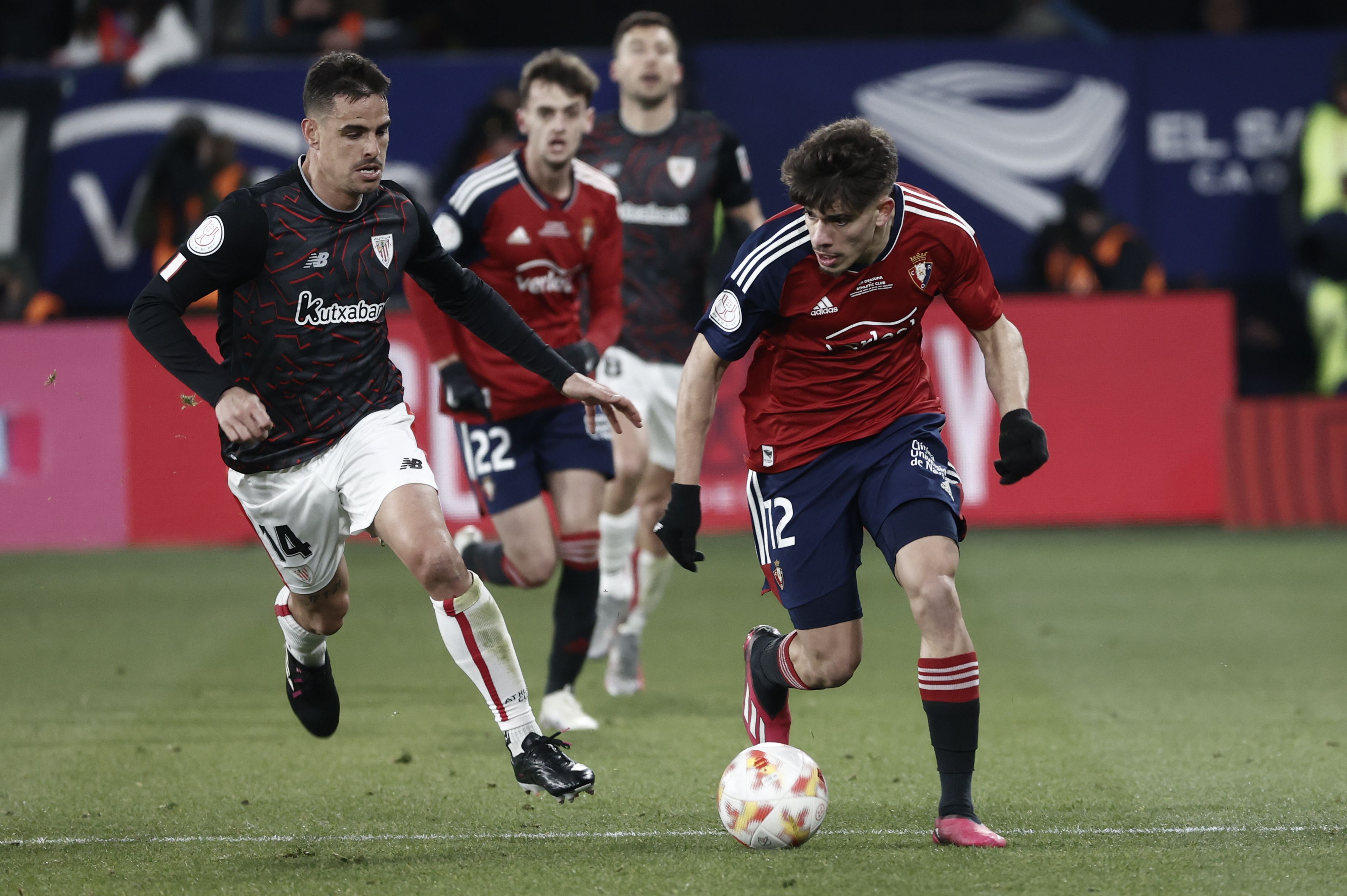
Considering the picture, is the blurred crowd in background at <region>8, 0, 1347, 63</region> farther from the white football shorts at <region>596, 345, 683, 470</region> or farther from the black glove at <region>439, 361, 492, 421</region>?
the black glove at <region>439, 361, 492, 421</region>

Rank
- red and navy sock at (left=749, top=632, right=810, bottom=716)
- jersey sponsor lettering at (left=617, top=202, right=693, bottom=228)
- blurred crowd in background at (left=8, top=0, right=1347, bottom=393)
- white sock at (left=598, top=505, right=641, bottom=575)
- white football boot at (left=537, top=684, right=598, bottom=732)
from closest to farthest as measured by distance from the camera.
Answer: red and navy sock at (left=749, top=632, right=810, bottom=716)
white football boot at (left=537, top=684, right=598, bottom=732)
white sock at (left=598, top=505, right=641, bottom=575)
jersey sponsor lettering at (left=617, top=202, right=693, bottom=228)
blurred crowd in background at (left=8, top=0, right=1347, bottom=393)

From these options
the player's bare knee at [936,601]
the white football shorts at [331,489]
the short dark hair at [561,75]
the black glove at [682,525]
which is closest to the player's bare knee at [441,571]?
the white football shorts at [331,489]

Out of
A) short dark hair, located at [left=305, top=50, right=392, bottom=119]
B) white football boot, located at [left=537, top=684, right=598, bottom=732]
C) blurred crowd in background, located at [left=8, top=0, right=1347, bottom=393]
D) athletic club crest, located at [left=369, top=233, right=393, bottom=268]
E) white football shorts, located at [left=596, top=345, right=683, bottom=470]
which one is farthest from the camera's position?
blurred crowd in background, located at [left=8, top=0, right=1347, bottom=393]

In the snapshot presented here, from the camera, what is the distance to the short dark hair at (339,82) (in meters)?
4.85

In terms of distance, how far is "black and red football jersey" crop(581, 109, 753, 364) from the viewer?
7453 mm

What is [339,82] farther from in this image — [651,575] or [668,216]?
[651,575]

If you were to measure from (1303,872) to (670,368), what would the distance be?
392 centimetres

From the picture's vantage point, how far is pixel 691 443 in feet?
15.7

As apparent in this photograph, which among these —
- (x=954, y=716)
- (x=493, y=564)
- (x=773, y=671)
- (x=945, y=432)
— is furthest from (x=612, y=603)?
(x=945, y=432)

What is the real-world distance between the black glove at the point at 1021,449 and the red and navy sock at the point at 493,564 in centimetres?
255

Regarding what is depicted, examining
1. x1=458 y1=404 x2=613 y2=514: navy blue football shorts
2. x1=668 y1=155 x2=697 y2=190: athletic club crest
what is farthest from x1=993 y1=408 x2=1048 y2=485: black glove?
x1=668 y1=155 x2=697 y2=190: athletic club crest

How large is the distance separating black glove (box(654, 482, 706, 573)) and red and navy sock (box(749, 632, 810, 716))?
0.42 metres

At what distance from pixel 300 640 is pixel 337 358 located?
1.15 meters

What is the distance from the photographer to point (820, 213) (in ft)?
14.7
